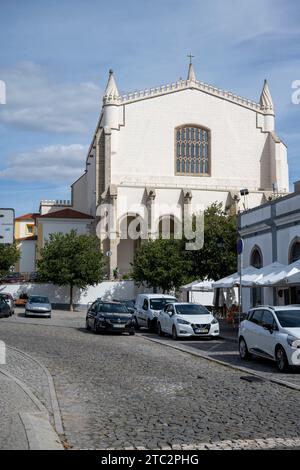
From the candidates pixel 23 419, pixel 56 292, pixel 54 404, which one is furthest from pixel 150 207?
pixel 23 419

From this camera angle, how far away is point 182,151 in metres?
69.1

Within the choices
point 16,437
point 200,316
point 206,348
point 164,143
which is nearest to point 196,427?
point 16,437

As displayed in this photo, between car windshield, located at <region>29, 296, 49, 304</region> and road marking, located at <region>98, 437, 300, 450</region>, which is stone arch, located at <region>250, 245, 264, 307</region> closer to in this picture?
car windshield, located at <region>29, 296, 49, 304</region>

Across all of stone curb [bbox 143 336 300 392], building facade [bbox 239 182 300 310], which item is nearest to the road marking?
stone curb [bbox 143 336 300 392]

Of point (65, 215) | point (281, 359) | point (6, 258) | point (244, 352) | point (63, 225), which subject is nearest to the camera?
point (281, 359)

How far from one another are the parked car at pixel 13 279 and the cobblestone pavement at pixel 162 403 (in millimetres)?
38689

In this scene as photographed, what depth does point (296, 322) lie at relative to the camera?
15.3 m

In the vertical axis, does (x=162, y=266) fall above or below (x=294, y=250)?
above

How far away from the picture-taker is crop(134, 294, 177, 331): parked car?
28770 mm

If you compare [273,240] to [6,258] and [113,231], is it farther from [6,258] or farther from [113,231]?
[113,231]

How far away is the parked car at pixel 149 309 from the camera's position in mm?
28770

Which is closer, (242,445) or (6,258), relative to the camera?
(242,445)

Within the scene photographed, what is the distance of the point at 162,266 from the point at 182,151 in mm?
22796

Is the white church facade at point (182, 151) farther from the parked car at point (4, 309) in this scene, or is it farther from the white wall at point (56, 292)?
the parked car at point (4, 309)
